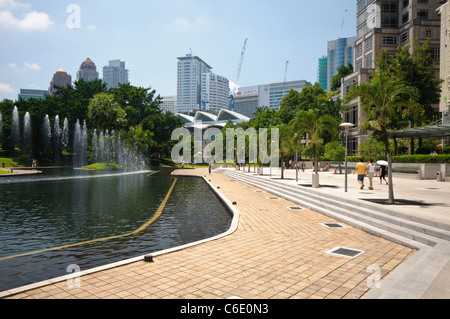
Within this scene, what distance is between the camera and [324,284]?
466 centimetres

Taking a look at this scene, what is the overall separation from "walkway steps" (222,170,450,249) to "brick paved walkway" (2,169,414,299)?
48 centimetres

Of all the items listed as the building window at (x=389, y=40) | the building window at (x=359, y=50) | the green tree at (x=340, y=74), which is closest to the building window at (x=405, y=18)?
the building window at (x=389, y=40)

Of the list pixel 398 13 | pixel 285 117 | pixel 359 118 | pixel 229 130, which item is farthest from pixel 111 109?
pixel 398 13

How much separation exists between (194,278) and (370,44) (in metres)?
64.1

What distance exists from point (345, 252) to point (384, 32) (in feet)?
202

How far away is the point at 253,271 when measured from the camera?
5.24m

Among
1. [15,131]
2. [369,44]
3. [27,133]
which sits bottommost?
[27,133]

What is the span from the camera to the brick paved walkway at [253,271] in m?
4.30

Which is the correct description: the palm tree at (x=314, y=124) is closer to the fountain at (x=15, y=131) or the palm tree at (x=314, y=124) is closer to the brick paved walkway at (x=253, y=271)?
the brick paved walkway at (x=253, y=271)

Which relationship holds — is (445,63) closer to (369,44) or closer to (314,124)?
(369,44)

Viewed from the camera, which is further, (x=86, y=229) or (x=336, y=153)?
(x=336, y=153)

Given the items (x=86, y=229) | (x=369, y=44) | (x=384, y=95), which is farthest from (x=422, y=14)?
(x=86, y=229)

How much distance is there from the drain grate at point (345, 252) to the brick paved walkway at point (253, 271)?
135 millimetres

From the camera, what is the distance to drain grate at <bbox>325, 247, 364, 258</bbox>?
6277 millimetres
